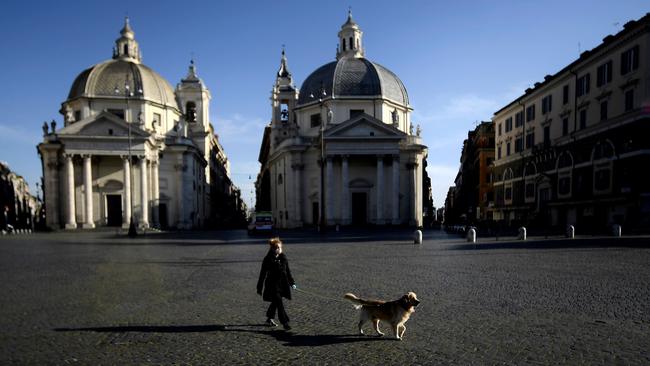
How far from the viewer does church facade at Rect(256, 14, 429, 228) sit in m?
45.8

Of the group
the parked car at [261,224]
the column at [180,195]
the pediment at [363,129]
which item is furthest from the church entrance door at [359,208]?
the column at [180,195]

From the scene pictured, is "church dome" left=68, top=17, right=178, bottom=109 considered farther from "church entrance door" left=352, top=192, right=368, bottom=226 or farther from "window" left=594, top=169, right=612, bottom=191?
"window" left=594, top=169, right=612, bottom=191

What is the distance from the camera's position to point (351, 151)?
45781 mm

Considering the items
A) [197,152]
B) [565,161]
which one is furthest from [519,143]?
[197,152]

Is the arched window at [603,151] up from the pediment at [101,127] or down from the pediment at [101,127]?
down

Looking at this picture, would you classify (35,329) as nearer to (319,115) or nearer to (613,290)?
(613,290)

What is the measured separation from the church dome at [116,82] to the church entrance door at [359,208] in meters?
27.2

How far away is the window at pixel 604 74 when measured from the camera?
107 feet

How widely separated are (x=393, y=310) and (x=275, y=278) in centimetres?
197

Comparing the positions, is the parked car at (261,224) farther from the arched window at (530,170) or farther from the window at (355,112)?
the arched window at (530,170)

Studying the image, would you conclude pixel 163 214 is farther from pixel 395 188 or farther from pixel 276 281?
pixel 276 281

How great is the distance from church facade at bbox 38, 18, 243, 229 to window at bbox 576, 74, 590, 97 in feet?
136

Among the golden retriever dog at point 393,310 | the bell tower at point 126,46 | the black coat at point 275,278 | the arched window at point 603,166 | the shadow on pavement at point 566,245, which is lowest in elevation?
the shadow on pavement at point 566,245

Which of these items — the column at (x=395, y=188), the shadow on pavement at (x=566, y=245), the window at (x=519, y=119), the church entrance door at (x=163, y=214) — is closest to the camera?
the shadow on pavement at (x=566, y=245)
